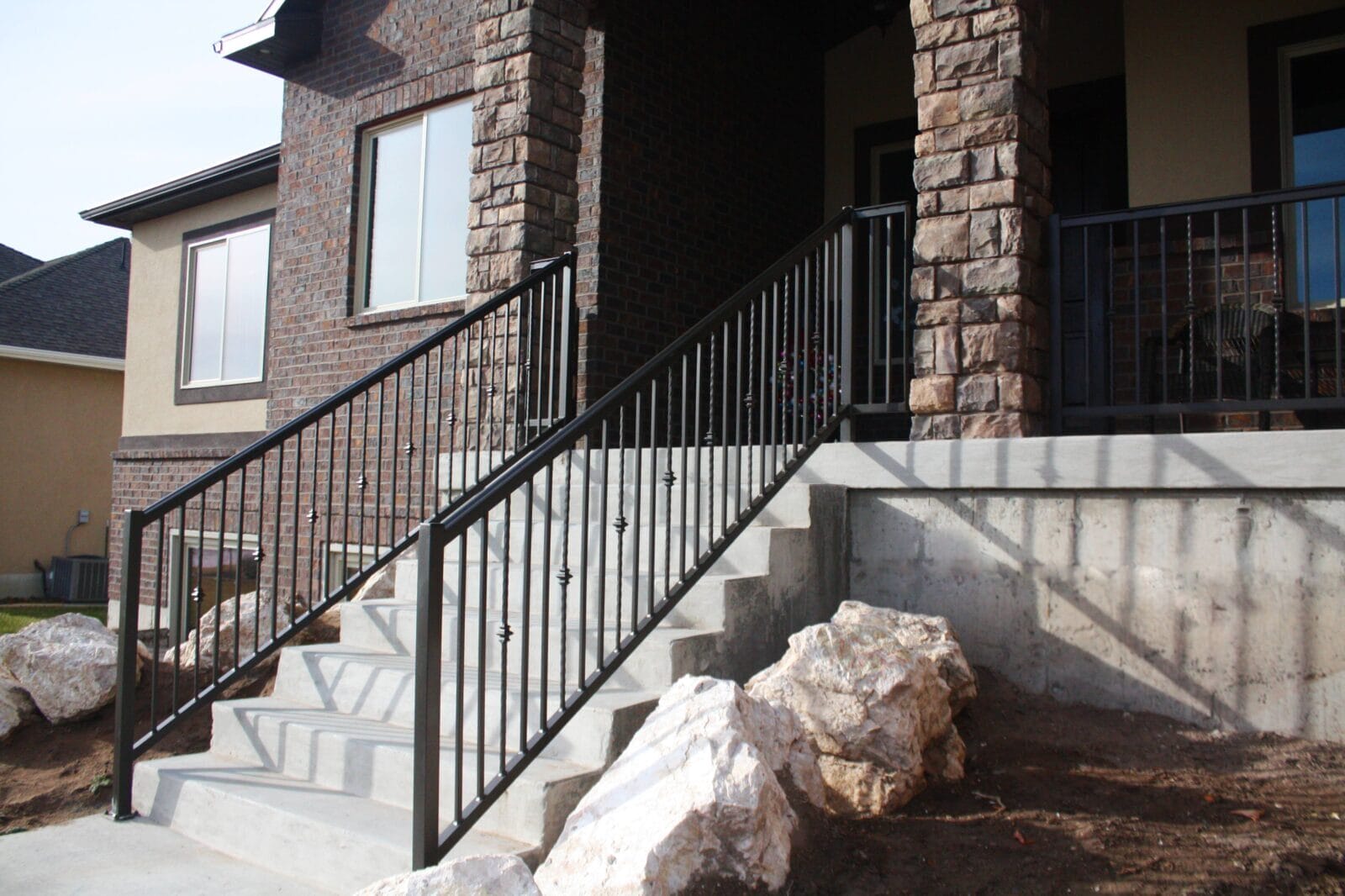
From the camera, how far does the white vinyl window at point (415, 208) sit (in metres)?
8.34

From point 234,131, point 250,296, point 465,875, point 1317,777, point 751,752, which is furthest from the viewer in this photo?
point 234,131

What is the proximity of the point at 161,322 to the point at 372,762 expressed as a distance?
936cm

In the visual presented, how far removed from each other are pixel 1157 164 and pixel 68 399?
15469 mm

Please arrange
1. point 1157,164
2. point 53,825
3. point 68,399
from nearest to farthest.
A: point 53,825
point 1157,164
point 68,399

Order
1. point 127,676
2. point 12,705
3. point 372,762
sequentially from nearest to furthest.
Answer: point 372,762 → point 127,676 → point 12,705

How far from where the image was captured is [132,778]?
154 inches

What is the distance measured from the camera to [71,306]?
17.4 metres

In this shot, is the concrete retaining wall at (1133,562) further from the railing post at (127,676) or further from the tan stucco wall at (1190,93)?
the tan stucco wall at (1190,93)

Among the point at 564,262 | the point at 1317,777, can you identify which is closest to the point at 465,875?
the point at 1317,777

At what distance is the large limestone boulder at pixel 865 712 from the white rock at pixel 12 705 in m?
3.35

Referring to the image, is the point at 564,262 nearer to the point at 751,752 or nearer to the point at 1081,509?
the point at 1081,509

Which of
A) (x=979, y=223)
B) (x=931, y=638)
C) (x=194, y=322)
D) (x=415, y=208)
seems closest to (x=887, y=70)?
(x=415, y=208)

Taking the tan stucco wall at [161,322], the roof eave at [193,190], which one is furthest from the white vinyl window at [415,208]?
the tan stucco wall at [161,322]

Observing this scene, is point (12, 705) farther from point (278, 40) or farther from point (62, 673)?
point (278, 40)
